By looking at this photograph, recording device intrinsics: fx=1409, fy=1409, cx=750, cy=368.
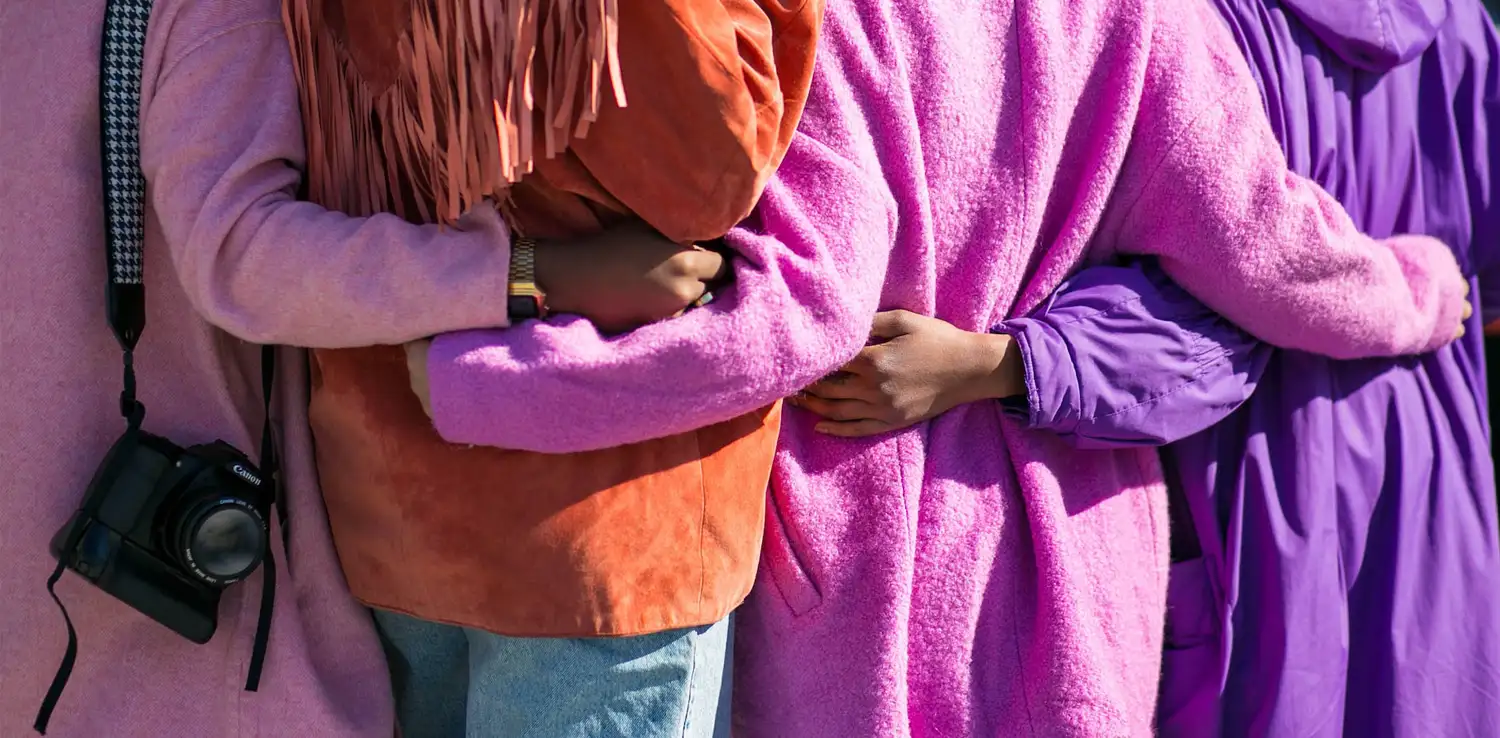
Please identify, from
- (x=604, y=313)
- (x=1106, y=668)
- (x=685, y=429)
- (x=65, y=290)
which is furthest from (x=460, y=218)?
(x=1106, y=668)

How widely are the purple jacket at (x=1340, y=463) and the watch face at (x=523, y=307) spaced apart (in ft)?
2.20

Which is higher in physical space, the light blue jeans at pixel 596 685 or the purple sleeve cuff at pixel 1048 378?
the purple sleeve cuff at pixel 1048 378

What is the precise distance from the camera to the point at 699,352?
1.37 metres

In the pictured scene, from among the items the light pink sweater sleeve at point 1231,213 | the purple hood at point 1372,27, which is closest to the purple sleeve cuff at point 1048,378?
the light pink sweater sleeve at point 1231,213

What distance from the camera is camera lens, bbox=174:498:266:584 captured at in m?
1.42

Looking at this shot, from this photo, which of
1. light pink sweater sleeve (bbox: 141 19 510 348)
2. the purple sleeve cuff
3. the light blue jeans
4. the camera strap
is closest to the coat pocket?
the light blue jeans

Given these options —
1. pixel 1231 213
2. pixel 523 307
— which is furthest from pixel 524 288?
pixel 1231 213

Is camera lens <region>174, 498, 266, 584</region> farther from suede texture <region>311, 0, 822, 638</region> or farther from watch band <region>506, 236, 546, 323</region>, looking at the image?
watch band <region>506, 236, 546, 323</region>

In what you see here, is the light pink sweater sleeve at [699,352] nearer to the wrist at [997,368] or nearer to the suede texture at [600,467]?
the suede texture at [600,467]

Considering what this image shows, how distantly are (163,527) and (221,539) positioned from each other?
0.20 ft

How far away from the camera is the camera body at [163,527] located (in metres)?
1.41

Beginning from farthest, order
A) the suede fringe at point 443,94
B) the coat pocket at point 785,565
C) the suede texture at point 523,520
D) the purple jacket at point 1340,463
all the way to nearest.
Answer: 1. the purple jacket at point 1340,463
2. the coat pocket at point 785,565
3. the suede texture at point 523,520
4. the suede fringe at point 443,94

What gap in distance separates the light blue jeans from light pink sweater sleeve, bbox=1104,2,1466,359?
732mm

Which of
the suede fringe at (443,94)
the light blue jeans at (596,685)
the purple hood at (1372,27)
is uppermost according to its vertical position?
the purple hood at (1372,27)
